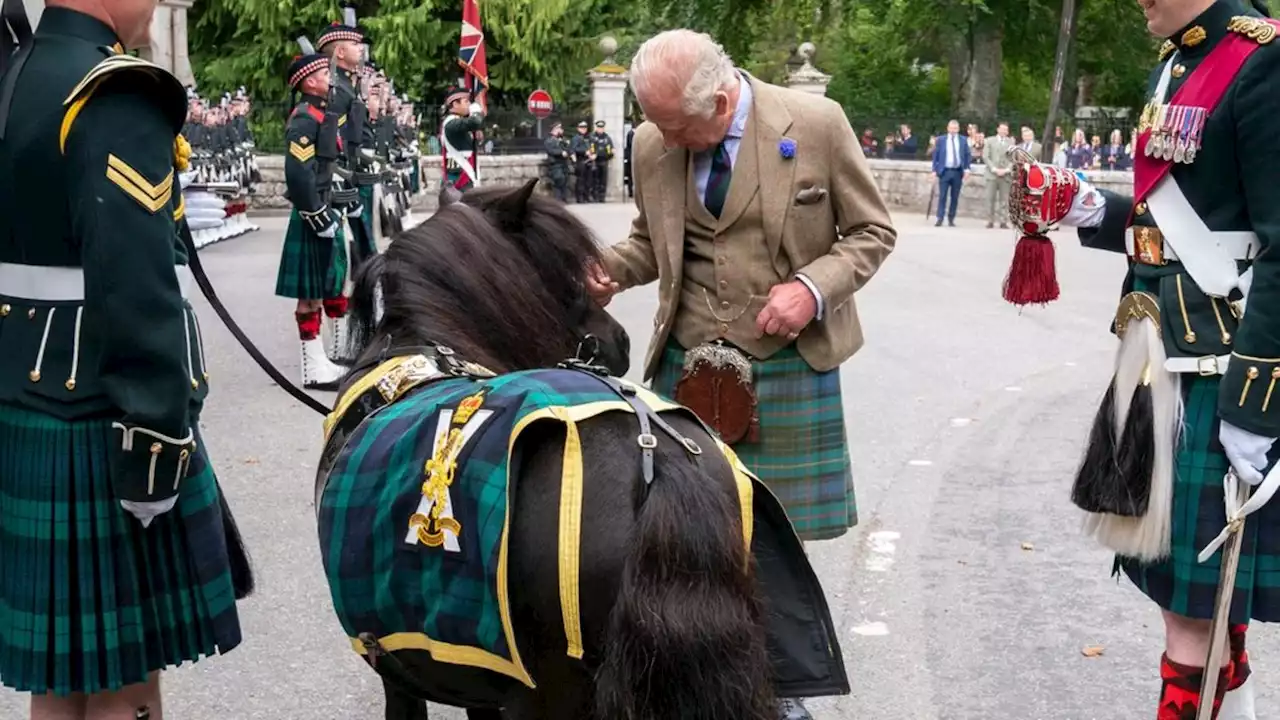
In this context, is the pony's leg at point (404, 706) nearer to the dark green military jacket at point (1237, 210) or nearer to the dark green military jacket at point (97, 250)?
the dark green military jacket at point (97, 250)

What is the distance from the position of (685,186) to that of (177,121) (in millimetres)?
1446

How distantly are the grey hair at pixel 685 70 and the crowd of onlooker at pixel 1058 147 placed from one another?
63.6 feet

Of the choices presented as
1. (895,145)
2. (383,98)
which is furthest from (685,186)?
(895,145)

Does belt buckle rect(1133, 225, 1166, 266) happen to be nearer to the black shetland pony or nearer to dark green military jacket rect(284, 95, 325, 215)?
the black shetland pony

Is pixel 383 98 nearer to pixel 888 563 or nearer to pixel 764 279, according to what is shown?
pixel 888 563

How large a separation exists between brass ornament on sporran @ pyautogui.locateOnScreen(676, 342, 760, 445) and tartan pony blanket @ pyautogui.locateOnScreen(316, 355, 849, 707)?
1.20 metres

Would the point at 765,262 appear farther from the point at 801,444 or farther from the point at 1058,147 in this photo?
the point at 1058,147

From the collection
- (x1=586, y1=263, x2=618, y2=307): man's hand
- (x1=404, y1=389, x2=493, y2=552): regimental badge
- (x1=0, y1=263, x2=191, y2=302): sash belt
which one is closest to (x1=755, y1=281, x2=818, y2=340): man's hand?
(x1=586, y1=263, x2=618, y2=307): man's hand

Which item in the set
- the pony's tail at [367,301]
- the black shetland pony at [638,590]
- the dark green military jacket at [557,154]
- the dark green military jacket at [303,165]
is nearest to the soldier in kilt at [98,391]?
the pony's tail at [367,301]

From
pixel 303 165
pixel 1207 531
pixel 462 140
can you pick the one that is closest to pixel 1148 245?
pixel 1207 531

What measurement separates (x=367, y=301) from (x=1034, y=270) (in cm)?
161

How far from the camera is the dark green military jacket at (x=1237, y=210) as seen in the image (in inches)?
102

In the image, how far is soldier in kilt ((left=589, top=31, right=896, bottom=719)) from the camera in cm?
335

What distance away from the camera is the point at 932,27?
3162 cm
